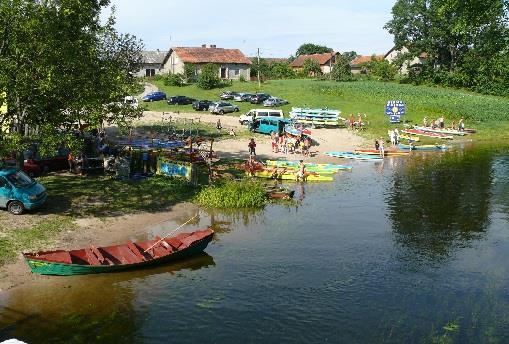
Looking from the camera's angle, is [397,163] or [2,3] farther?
[397,163]

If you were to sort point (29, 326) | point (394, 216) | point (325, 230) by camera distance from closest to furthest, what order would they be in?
point (29, 326), point (325, 230), point (394, 216)

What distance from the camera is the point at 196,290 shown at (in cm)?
1825

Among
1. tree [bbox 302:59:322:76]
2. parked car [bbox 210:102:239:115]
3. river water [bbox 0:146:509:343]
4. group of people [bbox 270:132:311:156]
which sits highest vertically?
tree [bbox 302:59:322:76]

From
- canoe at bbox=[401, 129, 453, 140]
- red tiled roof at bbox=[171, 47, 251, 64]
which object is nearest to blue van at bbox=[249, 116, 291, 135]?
canoe at bbox=[401, 129, 453, 140]

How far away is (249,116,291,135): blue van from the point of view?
52803 mm

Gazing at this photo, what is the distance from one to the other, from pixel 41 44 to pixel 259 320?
15656mm

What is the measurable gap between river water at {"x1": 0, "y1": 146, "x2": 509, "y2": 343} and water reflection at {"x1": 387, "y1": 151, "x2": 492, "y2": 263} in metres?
0.13

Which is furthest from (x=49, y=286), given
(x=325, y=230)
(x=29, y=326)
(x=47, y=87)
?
(x=325, y=230)

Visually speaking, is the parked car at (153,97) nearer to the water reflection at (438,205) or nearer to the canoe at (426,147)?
the canoe at (426,147)

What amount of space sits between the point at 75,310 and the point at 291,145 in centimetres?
3151

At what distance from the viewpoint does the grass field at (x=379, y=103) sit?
212 feet

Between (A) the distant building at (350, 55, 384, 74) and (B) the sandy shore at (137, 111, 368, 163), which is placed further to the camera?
(A) the distant building at (350, 55, 384, 74)

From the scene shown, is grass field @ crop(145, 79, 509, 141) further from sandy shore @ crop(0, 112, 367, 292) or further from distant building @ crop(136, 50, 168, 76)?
distant building @ crop(136, 50, 168, 76)

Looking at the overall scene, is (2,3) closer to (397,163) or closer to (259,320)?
(259,320)
